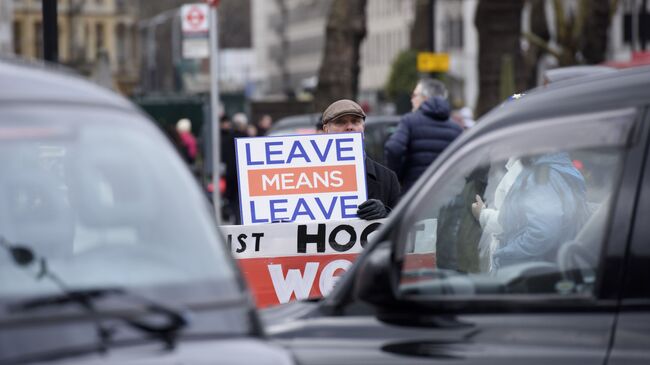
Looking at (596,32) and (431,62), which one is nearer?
(431,62)

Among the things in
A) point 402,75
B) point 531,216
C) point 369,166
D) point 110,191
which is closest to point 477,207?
point 531,216

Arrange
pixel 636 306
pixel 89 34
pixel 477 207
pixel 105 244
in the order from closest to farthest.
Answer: pixel 105 244, pixel 636 306, pixel 477 207, pixel 89 34

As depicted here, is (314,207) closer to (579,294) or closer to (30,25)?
(579,294)

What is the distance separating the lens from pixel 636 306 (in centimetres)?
517

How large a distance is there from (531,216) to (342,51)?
2722cm

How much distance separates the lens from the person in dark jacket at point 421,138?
15.2 m

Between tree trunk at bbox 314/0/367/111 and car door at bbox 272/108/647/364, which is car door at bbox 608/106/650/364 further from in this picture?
tree trunk at bbox 314/0/367/111

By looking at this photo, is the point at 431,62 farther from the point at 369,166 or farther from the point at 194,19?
the point at 369,166

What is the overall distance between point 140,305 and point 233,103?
54.7 meters

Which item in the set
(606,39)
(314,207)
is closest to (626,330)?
(314,207)

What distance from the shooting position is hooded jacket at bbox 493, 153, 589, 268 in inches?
228

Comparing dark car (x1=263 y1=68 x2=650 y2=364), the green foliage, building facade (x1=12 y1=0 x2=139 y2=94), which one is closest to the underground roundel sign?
dark car (x1=263 y1=68 x2=650 y2=364)

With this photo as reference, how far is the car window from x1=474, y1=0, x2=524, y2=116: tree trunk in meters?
27.5

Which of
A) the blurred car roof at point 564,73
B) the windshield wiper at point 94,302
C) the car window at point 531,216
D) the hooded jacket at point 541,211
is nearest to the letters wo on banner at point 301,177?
the hooded jacket at point 541,211
